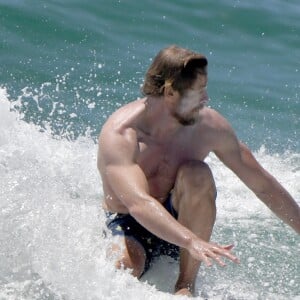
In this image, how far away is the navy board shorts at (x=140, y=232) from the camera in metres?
4.88

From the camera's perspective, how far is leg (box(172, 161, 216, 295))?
4660mm

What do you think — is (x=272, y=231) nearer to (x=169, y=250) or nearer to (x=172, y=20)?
(x=169, y=250)

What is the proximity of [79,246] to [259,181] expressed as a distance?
928 mm

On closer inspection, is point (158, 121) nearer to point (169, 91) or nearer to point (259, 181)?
point (169, 91)

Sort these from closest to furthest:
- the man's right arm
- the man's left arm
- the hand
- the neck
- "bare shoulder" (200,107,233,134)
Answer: the hand
the man's right arm
the neck
"bare shoulder" (200,107,233,134)
the man's left arm

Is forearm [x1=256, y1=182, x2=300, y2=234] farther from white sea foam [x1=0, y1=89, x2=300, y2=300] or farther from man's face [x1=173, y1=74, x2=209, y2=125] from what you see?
man's face [x1=173, y1=74, x2=209, y2=125]

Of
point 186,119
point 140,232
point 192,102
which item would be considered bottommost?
point 140,232

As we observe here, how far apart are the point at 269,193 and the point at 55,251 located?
3.54 ft

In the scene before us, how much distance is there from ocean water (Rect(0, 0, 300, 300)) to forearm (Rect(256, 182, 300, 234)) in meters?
0.35

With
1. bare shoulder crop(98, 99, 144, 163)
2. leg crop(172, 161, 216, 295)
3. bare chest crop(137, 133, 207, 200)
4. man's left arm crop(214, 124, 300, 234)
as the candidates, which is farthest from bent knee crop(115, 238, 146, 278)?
man's left arm crop(214, 124, 300, 234)

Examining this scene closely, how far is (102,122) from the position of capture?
7.75 metres

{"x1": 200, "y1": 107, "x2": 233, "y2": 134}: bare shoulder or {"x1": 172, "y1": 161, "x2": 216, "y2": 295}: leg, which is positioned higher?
{"x1": 200, "y1": 107, "x2": 233, "y2": 134}: bare shoulder

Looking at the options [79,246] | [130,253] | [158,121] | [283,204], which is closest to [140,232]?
[130,253]

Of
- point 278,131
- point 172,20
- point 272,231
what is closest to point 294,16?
point 172,20
